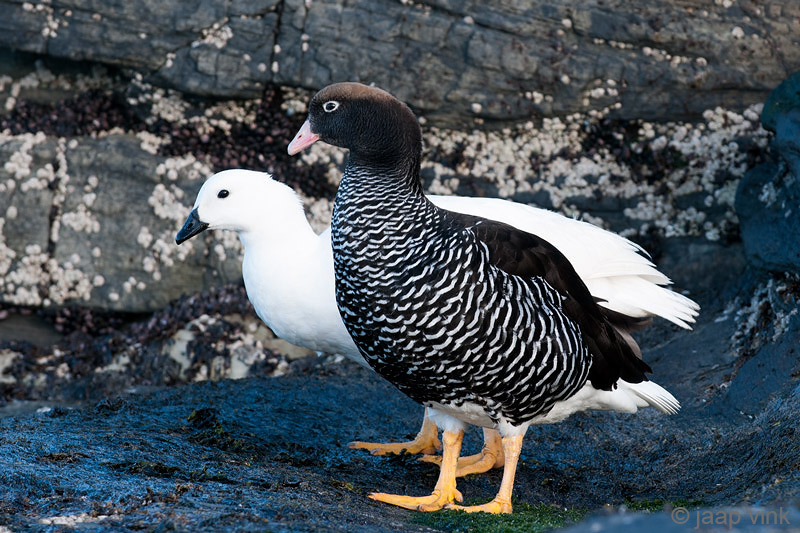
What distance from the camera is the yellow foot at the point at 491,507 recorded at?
4902mm

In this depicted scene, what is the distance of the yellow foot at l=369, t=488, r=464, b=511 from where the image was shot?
494 centimetres

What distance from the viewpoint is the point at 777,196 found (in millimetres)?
7578

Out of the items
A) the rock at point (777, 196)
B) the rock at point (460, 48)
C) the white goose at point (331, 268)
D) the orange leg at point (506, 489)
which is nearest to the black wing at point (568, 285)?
the white goose at point (331, 268)

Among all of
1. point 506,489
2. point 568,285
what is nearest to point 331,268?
point 568,285

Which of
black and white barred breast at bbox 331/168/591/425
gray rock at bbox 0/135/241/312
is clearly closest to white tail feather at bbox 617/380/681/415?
black and white barred breast at bbox 331/168/591/425

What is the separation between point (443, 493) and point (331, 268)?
1871 mm

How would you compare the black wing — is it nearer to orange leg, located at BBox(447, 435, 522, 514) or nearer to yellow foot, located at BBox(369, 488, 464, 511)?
orange leg, located at BBox(447, 435, 522, 514)

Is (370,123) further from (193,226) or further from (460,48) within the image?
(460,48)

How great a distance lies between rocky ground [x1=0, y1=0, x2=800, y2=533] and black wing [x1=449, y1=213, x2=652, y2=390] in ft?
4.30

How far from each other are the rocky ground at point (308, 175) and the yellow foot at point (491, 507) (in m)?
1.74

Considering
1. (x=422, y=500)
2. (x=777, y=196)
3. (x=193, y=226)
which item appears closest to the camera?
(x=422, y=500)

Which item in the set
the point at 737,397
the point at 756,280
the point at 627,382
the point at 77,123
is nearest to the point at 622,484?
the point at 627,382

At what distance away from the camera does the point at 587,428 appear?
21.9 ft

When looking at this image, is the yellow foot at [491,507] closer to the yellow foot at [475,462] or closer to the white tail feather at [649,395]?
the yellow foot at [475,462]
